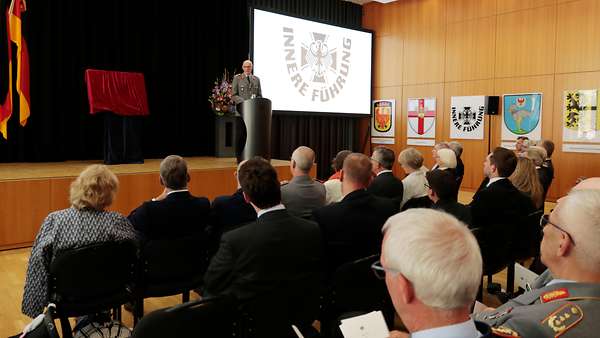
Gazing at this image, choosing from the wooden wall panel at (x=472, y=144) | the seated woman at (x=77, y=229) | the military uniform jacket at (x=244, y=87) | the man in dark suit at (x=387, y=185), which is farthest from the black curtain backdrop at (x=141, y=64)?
the man in dark suit at (x=387, y=185)

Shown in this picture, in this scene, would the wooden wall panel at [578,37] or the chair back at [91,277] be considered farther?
the wooden wall panel at [578,37]

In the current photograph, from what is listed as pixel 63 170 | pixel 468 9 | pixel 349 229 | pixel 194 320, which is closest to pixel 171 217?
pixel 349 229

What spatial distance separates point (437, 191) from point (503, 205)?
742 millimetres

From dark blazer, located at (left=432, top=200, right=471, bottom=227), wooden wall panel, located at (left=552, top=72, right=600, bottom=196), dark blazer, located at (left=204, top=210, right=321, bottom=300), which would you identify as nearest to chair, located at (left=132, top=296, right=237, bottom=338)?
dark blazer, located at (left=204, top=210, right=321, bottom=300)

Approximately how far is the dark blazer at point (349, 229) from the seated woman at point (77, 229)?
1178 millimetres

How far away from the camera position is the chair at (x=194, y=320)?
1661mm

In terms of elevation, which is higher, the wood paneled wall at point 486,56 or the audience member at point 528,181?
the wood paneled wall at point 486,56

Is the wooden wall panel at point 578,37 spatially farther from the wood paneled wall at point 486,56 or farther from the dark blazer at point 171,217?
the dark blazer at point 171,217

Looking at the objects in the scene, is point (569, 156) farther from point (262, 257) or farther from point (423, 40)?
point (262, 257)

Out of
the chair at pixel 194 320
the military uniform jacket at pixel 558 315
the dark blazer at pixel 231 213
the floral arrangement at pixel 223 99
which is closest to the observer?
the military uniform jacket at pixel 558 315

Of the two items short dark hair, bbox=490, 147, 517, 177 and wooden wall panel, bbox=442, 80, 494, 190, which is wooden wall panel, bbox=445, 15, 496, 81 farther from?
short dark hair, bbox=490, 147, 517, 177

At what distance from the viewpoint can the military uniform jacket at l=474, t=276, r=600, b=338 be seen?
1359 millimetres

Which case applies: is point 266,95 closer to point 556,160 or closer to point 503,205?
point 556,160

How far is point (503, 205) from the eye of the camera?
3.89m
